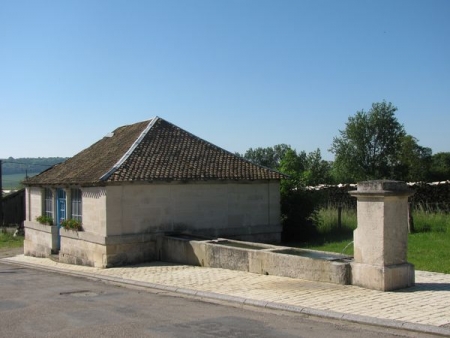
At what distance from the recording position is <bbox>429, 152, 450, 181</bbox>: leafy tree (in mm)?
55688

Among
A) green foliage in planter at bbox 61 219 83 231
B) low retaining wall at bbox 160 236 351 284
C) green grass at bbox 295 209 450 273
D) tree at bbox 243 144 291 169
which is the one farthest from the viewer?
tree at bbox 243 144 291 169

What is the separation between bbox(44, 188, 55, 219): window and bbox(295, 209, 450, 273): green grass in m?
11.4

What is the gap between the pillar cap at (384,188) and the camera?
33.4 ft

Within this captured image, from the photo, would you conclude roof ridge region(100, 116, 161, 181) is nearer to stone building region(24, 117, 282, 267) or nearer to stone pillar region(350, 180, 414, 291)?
stone building region(24, 117, 282, 267)

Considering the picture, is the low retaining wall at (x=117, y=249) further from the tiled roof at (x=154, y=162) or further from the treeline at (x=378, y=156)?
the treeline at (x=378, y=156)

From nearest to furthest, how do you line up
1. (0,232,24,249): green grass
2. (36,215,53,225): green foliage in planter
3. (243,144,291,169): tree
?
(36,215,53,225): green foliage in planter → (0,232,24,249): green grass → (243,144,291,169): tree

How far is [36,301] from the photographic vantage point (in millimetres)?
11094

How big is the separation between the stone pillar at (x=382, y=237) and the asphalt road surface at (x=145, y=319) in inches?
91.7

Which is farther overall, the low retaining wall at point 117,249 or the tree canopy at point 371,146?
the tree canopy at point 371,146

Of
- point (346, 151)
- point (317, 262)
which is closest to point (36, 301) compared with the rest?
point (317, 262)

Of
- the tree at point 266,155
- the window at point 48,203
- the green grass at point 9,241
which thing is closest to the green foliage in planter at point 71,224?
the window at point 48,203

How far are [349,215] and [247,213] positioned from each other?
6.27 meters

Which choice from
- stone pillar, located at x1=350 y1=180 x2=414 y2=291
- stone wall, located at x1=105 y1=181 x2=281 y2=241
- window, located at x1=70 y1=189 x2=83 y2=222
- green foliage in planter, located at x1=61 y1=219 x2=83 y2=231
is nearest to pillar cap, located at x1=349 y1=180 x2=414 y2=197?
stone pillar, located at x1=350 y1=180 x2=414 y2=291

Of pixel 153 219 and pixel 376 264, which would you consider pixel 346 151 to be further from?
pixel 376 264
